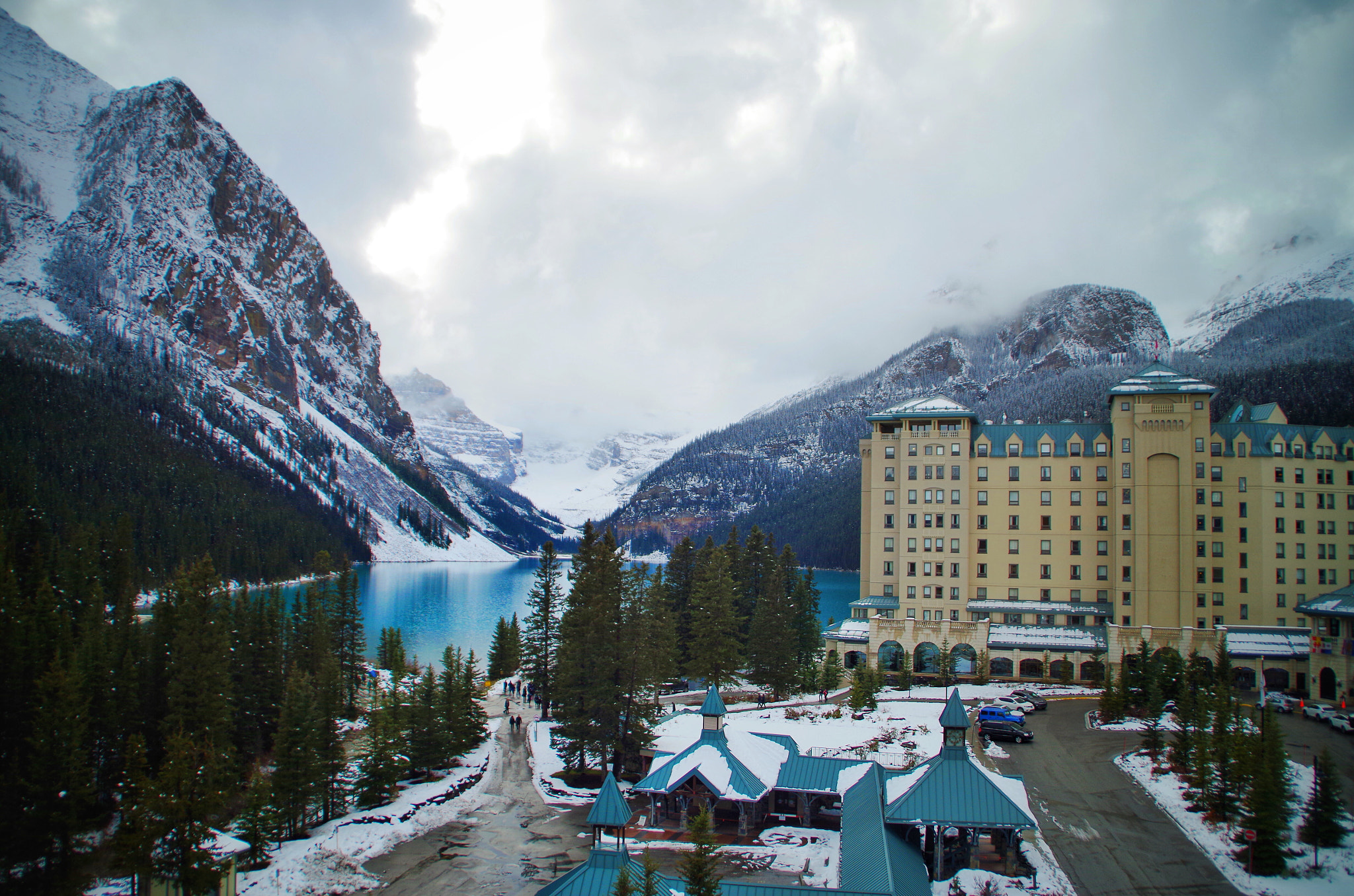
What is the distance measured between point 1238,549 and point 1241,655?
11926mm

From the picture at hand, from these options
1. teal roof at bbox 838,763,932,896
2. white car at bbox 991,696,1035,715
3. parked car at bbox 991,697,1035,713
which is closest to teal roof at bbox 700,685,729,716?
teal roof at bbox 838,763,932,896

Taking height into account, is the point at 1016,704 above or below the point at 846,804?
above

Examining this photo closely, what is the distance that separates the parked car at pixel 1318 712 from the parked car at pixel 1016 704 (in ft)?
54.4

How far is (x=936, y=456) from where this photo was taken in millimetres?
81250

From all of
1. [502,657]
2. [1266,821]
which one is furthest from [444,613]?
[1266,821]

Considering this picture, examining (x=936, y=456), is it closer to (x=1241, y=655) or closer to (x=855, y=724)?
(x=1241, y=655)

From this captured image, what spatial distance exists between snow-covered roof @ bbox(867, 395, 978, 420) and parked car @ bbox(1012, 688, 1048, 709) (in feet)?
93.2

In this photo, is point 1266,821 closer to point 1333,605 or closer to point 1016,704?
point 1016,704

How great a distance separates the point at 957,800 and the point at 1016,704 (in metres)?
30.1

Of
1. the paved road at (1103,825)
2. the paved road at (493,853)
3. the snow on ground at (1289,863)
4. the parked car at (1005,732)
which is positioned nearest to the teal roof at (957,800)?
the paved road at (1103,825)

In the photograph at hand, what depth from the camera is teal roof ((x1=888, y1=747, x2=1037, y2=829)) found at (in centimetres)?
2931

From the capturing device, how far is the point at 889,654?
77875mm

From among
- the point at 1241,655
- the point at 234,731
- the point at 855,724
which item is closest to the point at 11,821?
the point at 234,731

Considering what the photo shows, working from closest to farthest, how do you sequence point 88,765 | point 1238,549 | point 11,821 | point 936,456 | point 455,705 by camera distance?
point 11,821
point 88,765
point 455,705
point 1238,549
point 936,456
